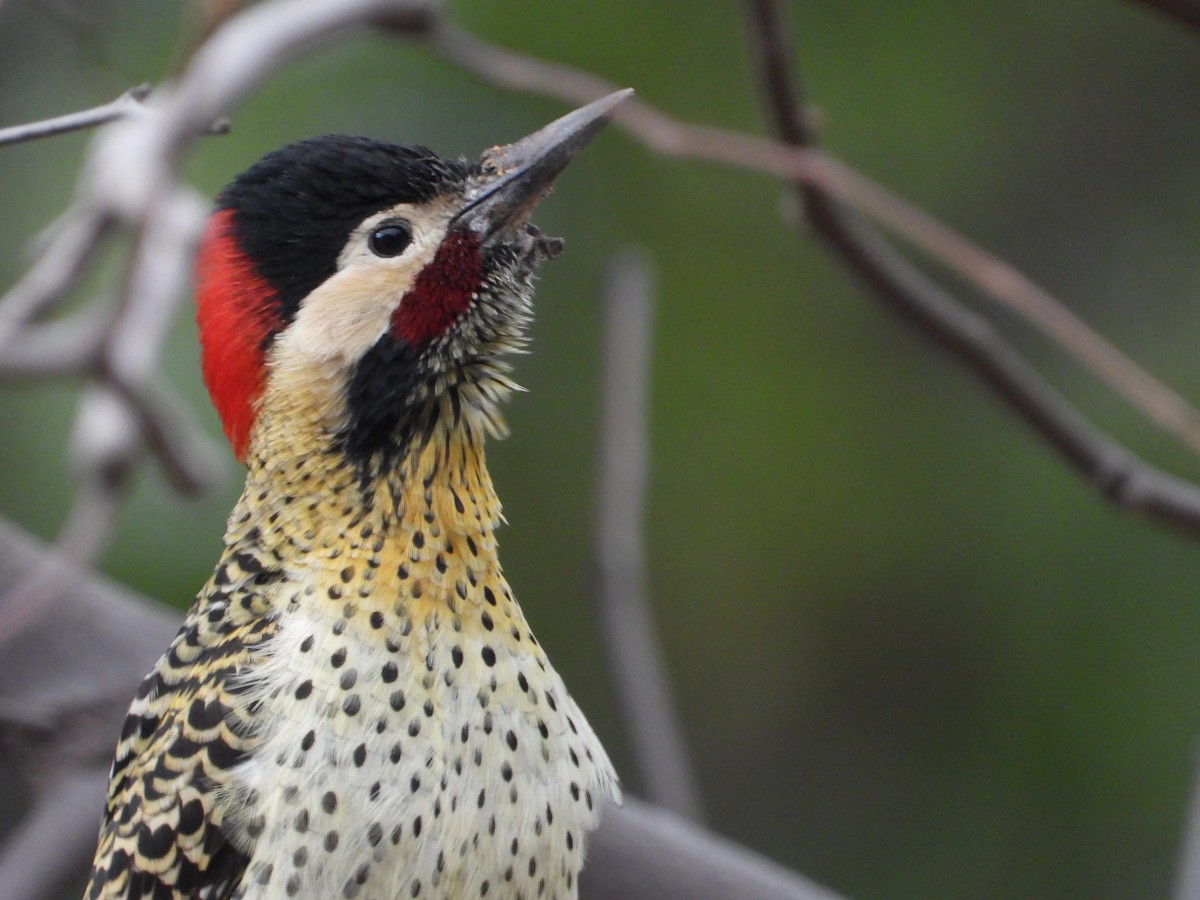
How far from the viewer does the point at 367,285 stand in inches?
79.2

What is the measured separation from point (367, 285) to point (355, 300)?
0.02 meters

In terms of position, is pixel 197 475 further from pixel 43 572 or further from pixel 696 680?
pixel 696 680

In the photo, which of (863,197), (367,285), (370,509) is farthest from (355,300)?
(863,197)

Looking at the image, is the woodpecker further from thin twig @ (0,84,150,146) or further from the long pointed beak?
thin twig @ (0,84,150,146)

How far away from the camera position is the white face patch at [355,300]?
6.60 feet

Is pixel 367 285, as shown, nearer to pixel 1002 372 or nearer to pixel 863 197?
pixel 863 197

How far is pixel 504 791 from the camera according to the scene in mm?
1947

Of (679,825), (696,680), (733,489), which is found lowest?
(679,825)

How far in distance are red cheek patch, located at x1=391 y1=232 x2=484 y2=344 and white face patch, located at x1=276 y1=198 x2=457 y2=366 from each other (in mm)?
12

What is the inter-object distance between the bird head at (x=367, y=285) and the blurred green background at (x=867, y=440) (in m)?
2.31

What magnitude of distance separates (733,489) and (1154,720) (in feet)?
4.26

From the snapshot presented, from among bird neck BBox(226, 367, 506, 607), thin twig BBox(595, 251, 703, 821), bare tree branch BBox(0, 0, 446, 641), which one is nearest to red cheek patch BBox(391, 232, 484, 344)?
bird neck BBox(226, 367, 506, 607)

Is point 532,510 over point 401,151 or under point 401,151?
over

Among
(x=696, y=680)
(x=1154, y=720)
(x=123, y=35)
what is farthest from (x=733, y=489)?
(x=123, y=35)
